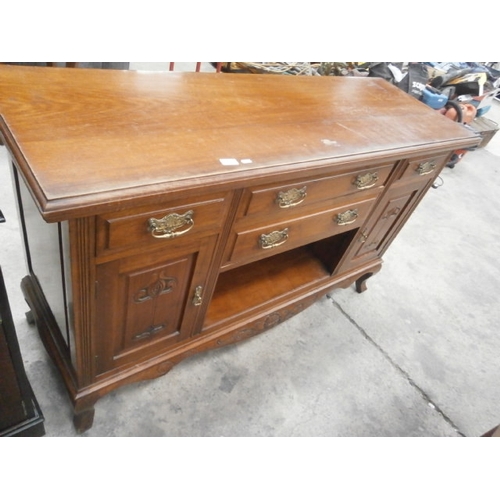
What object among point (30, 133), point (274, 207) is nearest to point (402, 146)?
point (274, 207)

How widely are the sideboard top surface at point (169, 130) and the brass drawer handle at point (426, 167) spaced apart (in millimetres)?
109

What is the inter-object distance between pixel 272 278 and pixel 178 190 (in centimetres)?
80

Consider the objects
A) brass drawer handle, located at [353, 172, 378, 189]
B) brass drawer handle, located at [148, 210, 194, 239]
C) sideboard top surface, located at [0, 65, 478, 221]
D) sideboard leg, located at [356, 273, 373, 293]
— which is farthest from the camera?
sideboard leg, located at [356, 273, 373, 293]

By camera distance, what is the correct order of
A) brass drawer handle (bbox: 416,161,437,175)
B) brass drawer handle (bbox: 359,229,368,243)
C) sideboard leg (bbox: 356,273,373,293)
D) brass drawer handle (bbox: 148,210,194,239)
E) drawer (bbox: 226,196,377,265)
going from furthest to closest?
sideboard leg (bbox: 356,273,373,293) → brass drawer handle (bbox: 359,229,368,243) → brass drawer handle (bbox: 416,161,437,175) → drawer (bbox: 226,196,377,265) → brass drawer handle (bbox: 148,210,194,239)

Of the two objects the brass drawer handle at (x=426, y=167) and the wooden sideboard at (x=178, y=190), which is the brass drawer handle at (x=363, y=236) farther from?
the brass drawer handle at (x=426, y=167)

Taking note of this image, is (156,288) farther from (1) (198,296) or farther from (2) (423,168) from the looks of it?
(2) (423,168)

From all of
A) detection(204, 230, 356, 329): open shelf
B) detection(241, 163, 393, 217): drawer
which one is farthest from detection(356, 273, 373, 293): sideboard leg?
detection(241, 163, 393, 217): drawer

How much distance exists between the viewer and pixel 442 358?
68.1 inches

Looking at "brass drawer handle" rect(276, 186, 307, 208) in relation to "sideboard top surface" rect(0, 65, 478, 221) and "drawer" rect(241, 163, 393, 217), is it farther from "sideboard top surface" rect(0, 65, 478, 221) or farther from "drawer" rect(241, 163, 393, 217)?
"sideboard top surface" rect(0, 65, 478, 221)

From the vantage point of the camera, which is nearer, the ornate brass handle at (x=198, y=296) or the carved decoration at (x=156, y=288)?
the carved decoration at (x=156, y=288)

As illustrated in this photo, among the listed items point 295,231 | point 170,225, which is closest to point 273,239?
point 295,231

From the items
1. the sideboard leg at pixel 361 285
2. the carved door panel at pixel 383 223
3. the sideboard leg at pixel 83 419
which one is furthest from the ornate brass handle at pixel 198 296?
the sideboard leg at pixel 361 285

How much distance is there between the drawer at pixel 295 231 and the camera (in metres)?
1.00

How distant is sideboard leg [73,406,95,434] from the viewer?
108cm
